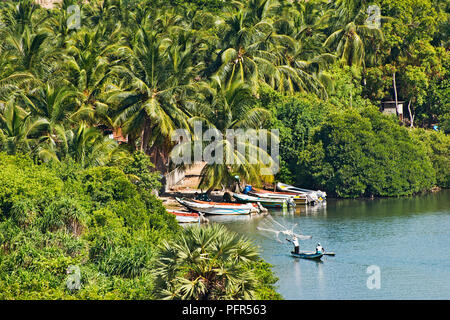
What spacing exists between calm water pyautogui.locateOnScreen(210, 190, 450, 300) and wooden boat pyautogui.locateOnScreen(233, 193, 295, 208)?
104 centimetres

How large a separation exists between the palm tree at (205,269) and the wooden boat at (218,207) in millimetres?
27773

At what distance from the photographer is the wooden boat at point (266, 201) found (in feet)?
166

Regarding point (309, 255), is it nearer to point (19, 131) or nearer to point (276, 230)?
point (276, 230)

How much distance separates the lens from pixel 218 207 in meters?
48.9

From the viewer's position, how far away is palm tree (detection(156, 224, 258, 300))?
1997 centimetres

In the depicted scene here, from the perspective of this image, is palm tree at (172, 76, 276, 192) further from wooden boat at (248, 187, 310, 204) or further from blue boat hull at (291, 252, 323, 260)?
blue boat hull at (291, 252, 323, 260)

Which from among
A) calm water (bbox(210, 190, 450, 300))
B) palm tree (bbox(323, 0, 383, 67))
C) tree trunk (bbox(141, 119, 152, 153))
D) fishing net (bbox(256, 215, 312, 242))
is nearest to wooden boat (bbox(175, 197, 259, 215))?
calm water (bbox(210, 190, 450, 300))

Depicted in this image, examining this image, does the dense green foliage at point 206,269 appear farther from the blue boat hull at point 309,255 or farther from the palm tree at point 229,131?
the palm tree at point 229,131

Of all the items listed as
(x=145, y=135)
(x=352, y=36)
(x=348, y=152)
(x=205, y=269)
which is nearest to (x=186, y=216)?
(x=145, y=135)

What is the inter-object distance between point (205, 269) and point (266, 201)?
3135 cm

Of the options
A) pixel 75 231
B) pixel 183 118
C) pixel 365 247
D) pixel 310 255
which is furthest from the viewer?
A: pixel 183 118

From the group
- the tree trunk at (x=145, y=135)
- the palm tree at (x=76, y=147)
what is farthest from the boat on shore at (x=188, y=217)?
the palm tree at (x=76, y=147)
